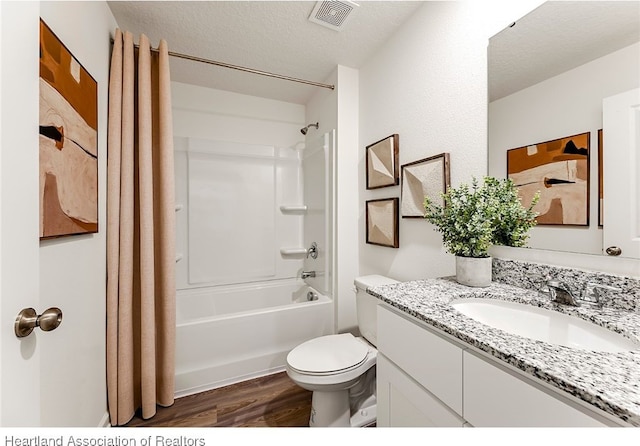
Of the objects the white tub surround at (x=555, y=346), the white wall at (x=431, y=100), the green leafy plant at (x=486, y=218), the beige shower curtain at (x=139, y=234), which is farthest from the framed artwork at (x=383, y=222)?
the beige shower curtain at (x=139, y=234)

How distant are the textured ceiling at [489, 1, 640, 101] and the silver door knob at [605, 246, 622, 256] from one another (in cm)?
62

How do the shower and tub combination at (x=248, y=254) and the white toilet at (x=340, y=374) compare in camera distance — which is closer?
the white toilet at (x=340, y=374)

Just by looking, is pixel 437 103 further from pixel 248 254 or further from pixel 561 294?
pixel 248 254

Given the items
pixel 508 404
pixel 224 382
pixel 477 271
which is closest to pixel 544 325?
pixel 477 271

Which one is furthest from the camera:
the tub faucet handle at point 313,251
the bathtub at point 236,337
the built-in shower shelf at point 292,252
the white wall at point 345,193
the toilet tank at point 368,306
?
the built-in shower shelf at point 292,252

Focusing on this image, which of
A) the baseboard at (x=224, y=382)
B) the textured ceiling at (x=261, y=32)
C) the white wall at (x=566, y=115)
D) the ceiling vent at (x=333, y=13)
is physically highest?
the textured ceiling at (x=261, y=32)

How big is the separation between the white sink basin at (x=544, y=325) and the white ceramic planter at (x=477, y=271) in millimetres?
122

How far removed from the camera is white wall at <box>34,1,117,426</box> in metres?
0.98

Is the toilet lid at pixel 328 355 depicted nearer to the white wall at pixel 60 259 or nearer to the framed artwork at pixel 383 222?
Result: the framed artwork at pixel 383 222

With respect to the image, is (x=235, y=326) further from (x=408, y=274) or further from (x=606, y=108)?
(x=606, y=108)

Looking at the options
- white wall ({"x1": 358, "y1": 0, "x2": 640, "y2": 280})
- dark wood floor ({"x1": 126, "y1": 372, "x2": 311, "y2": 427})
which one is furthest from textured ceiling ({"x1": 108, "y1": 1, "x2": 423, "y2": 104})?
dark wood floor ({"x1": 126, "y1": 372, "x2": 311, "y2": 427})

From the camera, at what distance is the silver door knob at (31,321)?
526 mm

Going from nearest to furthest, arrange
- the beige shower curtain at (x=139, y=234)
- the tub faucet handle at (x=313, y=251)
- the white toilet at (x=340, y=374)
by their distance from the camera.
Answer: the white toilet at (x=340, y=374) < the beige shower curtain at (x=139, y=234) < the tub faucet handle at (x=313, y=251)

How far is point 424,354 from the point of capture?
825 mm
